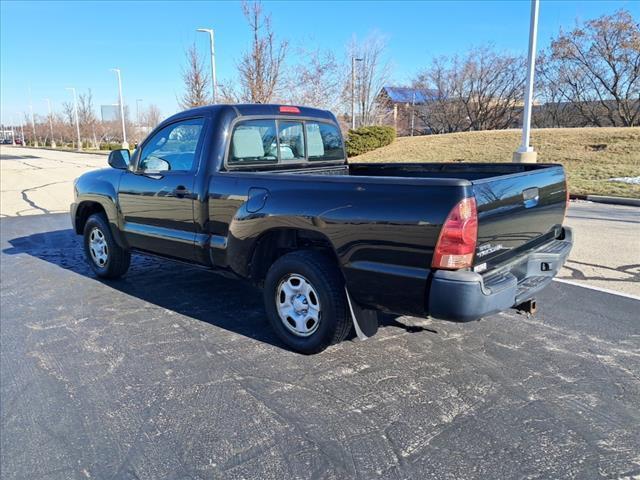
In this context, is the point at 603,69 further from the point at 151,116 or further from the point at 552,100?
the point at 151,116

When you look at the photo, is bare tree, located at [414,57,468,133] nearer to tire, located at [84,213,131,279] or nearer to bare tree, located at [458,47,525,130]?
bare tree, located at [458,47,525,130]

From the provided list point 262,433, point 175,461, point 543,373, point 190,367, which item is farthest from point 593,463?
point 190,367

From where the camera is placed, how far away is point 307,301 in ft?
12.7

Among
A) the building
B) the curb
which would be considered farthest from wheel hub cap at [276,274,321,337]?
the building

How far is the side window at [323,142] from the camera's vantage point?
5.26 m

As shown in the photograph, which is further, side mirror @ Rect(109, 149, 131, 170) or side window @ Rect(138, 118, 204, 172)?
side mirror @ Rect(109, 149, 131, 170)

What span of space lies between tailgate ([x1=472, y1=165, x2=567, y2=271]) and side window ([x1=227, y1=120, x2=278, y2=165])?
7.33 ft

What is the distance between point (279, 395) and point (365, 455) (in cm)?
82

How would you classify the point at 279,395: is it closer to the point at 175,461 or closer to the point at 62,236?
the point at 175,461

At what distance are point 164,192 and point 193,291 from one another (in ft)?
3.99

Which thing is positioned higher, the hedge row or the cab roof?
the hedge row

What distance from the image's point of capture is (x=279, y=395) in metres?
3.34

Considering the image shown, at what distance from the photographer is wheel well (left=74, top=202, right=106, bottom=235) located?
618 centimetres

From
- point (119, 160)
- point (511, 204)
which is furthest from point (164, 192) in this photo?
point (511, 204)
